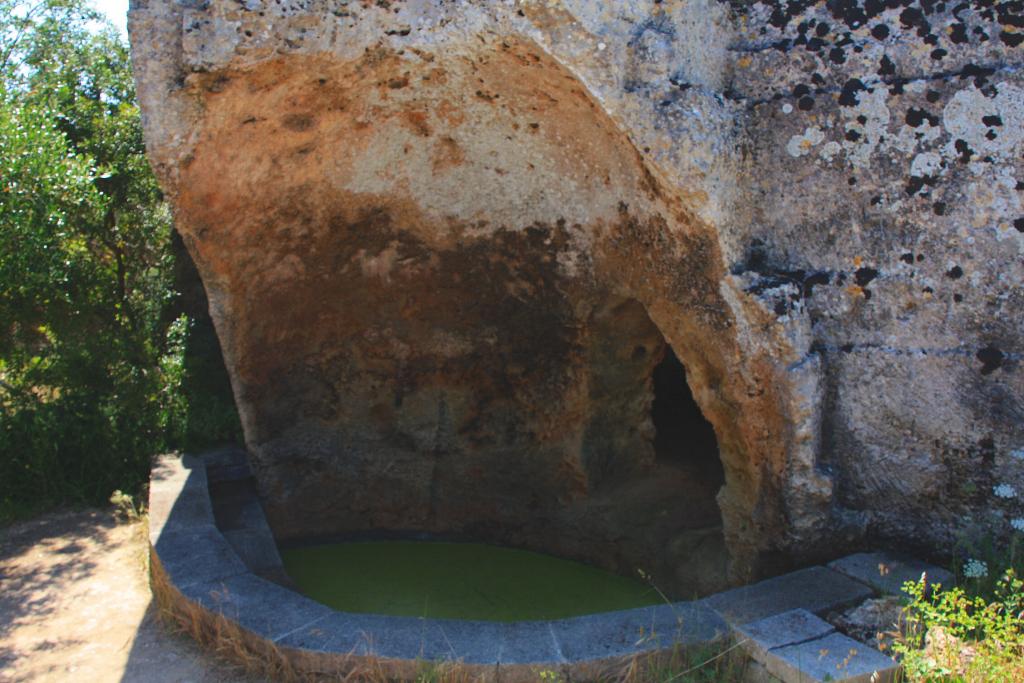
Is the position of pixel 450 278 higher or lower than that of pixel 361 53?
lower

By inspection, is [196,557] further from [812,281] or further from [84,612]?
[812,281]

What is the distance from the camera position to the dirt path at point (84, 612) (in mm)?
3760

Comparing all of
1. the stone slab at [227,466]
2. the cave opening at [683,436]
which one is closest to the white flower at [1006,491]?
the cave opening at [683,436]

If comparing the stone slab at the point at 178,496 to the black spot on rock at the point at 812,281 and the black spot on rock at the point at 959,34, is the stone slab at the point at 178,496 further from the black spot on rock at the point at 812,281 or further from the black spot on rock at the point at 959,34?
the black spot on rock at the point at 959,34

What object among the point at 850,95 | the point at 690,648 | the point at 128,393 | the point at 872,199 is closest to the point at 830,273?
the point at 872,199

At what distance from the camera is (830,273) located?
3752 mm

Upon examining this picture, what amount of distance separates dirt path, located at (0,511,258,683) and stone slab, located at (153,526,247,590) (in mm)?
239

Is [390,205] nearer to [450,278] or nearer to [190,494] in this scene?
[450,278]

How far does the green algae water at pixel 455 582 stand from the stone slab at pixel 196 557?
755 mm

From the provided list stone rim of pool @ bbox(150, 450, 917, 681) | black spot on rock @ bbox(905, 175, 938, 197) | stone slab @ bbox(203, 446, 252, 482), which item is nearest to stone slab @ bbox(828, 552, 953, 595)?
stone rim of pool @ bbox(150, 450, 917, 681)

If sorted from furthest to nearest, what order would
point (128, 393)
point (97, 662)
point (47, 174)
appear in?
point (128, 393), point (47, 174), point (97, 662)

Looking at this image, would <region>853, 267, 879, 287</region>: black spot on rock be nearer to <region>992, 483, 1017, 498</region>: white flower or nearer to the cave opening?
<region>992, 483, 1017, 498</region>: white flower

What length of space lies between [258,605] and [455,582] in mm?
1590

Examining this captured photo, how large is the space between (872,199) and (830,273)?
0.31m
